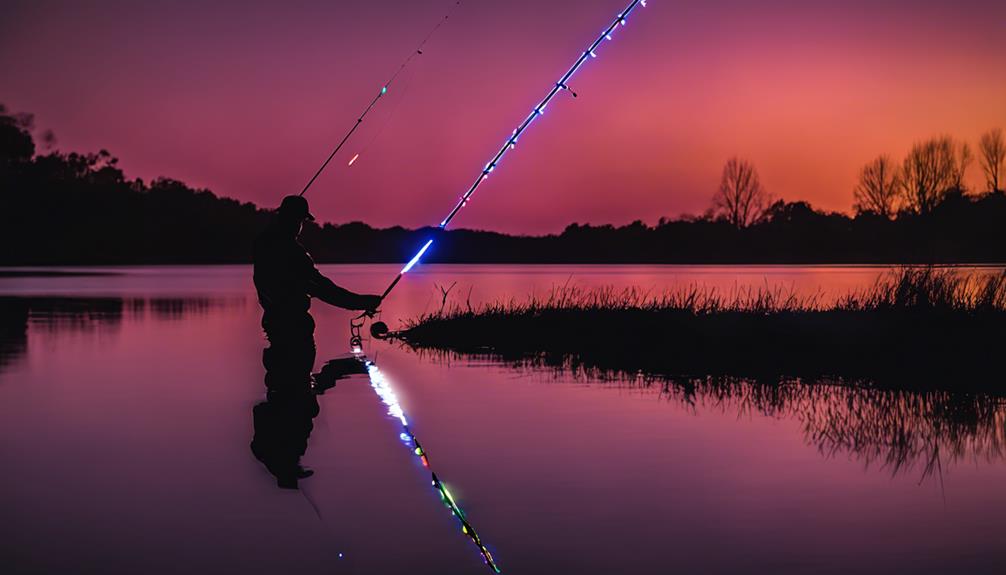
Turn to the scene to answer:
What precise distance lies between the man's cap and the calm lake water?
274 centimetres

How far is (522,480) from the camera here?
29.6 feet

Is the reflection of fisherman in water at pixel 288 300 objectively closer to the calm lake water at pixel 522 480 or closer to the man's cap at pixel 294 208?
the man's cap at pixel 294 208

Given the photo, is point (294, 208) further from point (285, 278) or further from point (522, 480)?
point (522, 480)

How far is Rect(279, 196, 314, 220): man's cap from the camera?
11.6 metres

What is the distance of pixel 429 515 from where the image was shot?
7.68 metres

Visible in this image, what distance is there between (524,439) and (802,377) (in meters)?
7.56

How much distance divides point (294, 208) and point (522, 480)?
4746mm

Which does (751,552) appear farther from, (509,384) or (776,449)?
(509,384)

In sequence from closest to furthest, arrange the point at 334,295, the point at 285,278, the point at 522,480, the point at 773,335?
the point at 522,480, the point at 285,278, the point at 334,295, the point at 773,335

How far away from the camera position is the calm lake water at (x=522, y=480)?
6.66 m

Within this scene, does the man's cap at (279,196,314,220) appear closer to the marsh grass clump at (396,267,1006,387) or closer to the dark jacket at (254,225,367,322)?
the dark jacket at (254,225,367,322)

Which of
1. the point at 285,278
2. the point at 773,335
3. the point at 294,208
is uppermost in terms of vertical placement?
the point at 294,208

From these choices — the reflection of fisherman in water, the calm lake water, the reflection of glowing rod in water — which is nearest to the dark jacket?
the reflection of fisherman in water

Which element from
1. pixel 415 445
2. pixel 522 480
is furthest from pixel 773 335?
pixel 522 480
